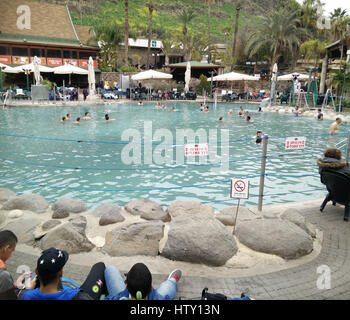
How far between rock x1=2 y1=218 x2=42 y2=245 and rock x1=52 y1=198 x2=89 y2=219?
0.35 m

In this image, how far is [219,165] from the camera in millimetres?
9750

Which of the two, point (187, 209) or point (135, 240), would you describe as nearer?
point (135, 240)

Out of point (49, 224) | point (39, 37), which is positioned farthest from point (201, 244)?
point (39, 37)

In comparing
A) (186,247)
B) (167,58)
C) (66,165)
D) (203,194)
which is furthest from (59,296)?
(167,58)

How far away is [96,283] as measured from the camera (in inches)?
118

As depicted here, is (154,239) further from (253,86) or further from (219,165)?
(253,86)

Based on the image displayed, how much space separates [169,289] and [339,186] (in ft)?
11.7

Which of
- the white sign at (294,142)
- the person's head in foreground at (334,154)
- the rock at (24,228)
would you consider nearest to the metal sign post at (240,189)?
the white sign at (294,142)

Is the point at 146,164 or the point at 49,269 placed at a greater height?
the point at 49,269

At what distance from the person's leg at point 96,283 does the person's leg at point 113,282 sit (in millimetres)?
62

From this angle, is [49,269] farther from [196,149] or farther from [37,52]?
[37,52]

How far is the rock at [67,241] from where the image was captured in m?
4.12

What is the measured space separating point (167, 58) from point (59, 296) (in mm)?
50341

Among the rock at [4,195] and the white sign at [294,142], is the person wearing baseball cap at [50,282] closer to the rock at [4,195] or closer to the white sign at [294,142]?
the white sign at [294,142]
